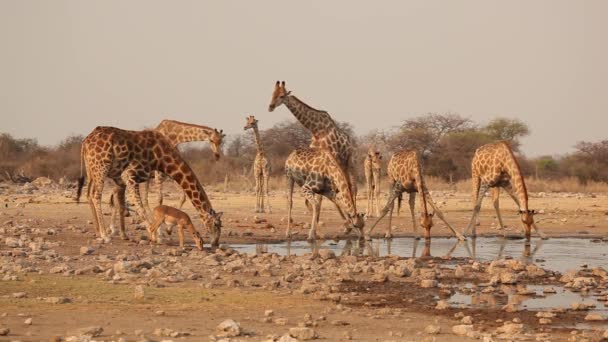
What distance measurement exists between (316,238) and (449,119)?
146 feet

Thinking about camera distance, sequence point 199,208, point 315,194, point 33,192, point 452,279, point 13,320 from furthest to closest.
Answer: point 33,192, point 315,194, point 199,208, point 452,279, point 13,320

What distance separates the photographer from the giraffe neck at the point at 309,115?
69.1ft

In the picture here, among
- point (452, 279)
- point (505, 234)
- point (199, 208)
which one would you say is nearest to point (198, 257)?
point (199, 208)

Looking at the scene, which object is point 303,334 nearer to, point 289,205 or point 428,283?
point 428,283

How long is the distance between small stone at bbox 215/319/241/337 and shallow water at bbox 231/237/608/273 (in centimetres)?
759

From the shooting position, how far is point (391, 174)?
2105 cm

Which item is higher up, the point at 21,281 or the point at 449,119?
the point at 449,119

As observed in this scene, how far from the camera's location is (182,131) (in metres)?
21.1

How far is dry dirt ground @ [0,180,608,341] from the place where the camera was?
909cm


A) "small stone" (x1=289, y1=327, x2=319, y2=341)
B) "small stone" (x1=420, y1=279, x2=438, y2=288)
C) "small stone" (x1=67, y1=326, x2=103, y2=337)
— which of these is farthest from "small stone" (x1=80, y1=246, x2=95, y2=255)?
"small stone" (x1=289, y1=327, x2=319, y2=341)

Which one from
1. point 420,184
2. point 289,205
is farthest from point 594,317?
point 289,205

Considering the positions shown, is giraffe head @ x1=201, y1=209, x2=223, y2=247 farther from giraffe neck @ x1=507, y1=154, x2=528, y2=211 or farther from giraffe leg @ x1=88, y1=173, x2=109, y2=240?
giraffe neck @ x1=507, y1=154, x2=528, y2=211

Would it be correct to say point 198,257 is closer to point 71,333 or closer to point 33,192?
point 71,333

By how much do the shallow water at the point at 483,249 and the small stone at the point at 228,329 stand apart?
24.9ft
